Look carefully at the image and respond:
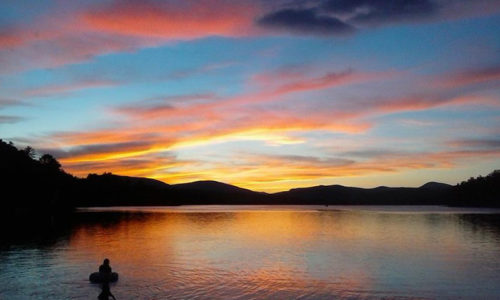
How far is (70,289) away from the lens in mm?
39656

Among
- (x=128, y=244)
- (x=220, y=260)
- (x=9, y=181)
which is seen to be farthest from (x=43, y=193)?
(x=220, y=260)

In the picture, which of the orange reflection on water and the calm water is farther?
the orange reflection on water

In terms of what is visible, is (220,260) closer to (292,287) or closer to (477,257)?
(292,287)

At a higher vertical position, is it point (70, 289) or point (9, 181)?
point (9, 181)

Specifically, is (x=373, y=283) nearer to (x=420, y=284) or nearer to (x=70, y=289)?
(x=420, y=284)

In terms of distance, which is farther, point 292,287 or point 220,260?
point 220,260

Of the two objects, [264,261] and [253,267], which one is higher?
[264,261]

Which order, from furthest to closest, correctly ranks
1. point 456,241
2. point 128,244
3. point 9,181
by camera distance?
point 9,181, point 456,241, point 128,244

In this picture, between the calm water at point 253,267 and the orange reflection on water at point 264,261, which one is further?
the orange reflection on water at point 264,261

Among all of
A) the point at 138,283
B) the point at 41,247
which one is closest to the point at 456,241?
the point at 138,283

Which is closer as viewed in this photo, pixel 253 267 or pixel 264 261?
pixel 253 267

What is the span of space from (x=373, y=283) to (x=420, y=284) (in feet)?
14.4

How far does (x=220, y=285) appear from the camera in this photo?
43.0 m

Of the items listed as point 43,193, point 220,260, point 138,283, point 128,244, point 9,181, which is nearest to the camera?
point 138,283
